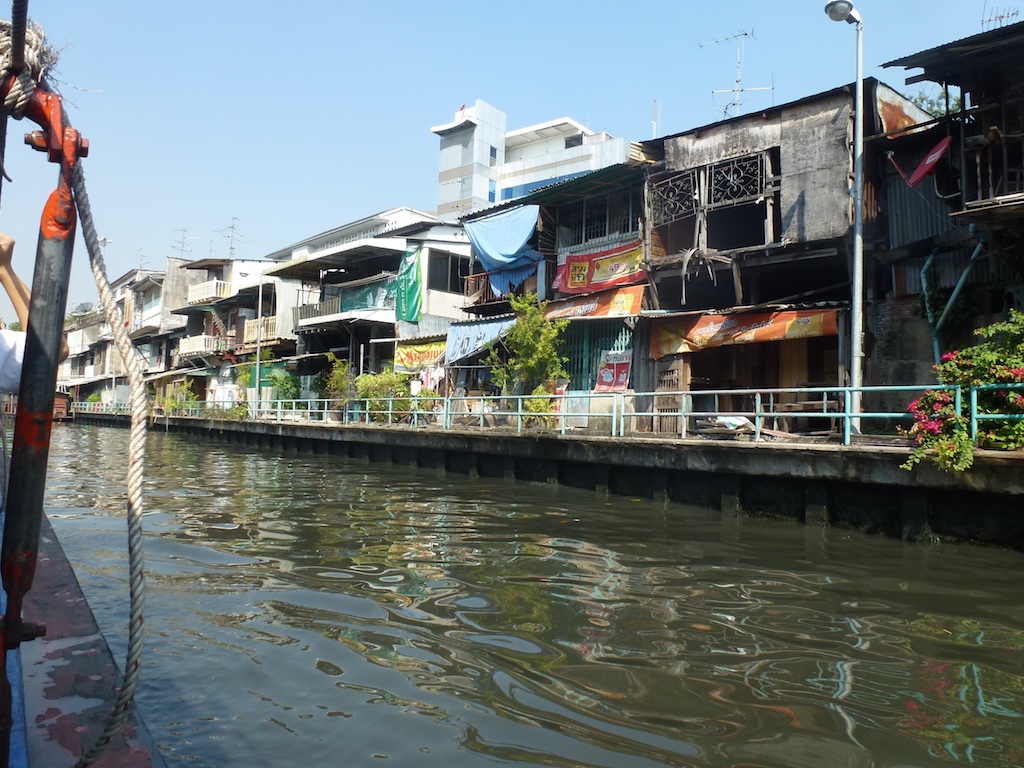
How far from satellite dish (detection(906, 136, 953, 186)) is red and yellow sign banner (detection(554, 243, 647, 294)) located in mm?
6338

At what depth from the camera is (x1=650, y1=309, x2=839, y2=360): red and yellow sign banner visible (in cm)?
1435

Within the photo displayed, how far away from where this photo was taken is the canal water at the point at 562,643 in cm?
361

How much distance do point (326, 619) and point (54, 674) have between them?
2768 millimetres

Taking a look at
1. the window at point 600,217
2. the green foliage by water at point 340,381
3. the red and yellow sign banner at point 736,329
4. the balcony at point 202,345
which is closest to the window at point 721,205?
the window at point 600,217

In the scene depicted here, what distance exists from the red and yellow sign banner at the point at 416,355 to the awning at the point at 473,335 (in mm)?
2477

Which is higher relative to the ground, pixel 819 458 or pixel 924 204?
pixel 924 204

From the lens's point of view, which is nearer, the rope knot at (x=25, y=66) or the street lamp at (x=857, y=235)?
the rope knot at (x=25, y=66)

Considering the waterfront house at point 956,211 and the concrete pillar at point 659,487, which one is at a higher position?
the waterfront house at point 956,211

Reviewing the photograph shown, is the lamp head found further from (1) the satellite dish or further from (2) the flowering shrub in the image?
(2) the flowering shrub

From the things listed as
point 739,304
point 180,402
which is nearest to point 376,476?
point 739,304

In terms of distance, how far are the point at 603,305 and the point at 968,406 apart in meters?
10.4

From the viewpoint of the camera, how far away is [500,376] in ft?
64.6

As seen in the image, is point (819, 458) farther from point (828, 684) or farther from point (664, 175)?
point (664, 175)

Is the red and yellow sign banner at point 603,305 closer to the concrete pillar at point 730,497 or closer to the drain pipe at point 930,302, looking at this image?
the drain pipe at point 930,302
